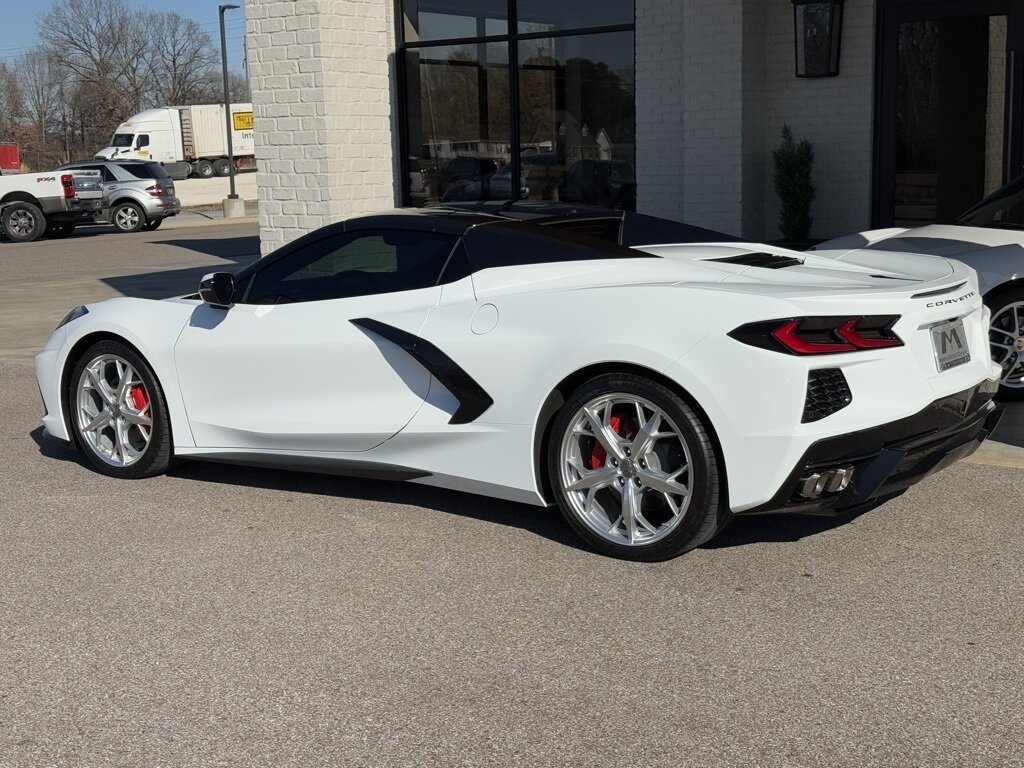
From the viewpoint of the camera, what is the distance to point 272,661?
13.5ft

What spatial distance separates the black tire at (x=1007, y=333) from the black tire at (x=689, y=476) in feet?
11.0

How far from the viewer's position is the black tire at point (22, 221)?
89.4 feet

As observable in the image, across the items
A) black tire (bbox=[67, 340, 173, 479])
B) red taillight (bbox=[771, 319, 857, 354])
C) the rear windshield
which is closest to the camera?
red taillight (bbox=[771, 319, 857, 354])

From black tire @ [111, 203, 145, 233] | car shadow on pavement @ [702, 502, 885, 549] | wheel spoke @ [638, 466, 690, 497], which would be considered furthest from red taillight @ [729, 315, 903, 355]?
black tire @ [111, 203, 145, 233]

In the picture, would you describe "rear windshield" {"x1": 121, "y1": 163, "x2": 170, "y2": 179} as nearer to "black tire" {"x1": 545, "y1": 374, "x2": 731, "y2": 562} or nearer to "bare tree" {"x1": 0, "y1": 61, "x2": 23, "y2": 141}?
"black tire" {"x1": 545, "y1": 374, "x2": 731, "y2": 562}

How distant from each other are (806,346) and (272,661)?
82.5 inches

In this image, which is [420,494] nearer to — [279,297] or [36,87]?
[279,297]

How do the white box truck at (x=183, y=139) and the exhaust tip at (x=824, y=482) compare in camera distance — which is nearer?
the exhaust tip at (x=824, y=482)

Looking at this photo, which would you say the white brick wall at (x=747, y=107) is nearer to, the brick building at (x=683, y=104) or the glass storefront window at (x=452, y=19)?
the brick building at (x=683, y=104)

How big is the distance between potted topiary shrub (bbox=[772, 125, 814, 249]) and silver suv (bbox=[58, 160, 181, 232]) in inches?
797

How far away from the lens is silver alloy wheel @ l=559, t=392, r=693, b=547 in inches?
191

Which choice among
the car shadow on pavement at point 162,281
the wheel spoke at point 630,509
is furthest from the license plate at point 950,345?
the car shadow on pavement at point 162,281

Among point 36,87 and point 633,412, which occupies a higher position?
point 36,87

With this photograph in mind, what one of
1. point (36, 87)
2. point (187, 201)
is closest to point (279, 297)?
point (187, 201)
